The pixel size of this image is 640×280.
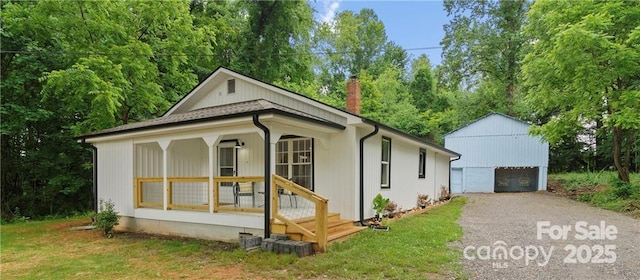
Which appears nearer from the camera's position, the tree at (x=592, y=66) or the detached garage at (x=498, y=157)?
the tree at (x=592, y=66)

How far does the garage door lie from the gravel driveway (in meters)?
12.4

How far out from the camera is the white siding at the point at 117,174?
30.5 feet

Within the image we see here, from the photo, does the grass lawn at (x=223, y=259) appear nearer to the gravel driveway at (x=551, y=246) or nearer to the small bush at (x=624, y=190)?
the gravel driveway at (x=551, y=246)

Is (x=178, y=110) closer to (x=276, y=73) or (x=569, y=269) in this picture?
(x=276, y=73)

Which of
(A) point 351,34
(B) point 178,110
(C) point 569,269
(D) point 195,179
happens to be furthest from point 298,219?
(A) point 351,34

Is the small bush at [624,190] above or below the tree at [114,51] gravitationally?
below

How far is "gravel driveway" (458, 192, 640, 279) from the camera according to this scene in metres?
5.13

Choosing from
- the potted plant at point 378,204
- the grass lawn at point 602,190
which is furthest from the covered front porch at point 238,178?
the grass lawn at point 602,190

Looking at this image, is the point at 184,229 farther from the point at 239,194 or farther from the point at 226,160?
the point at 226,160

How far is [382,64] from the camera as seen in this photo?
34.5 metres

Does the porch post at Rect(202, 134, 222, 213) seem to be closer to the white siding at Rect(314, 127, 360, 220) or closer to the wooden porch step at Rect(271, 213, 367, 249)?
the wooden porch step at Rect(271, 213, 367, 249)

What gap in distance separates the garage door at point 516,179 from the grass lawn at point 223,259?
57.3ft

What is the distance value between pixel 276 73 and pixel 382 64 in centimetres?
1747

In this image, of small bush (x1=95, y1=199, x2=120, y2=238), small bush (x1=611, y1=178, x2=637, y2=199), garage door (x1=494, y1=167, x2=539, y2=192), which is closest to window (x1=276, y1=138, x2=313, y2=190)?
small bush (x1=95, y1=199, x2=120, y2=238)
